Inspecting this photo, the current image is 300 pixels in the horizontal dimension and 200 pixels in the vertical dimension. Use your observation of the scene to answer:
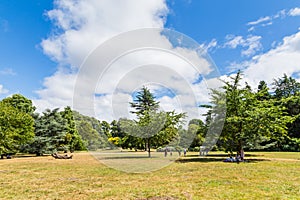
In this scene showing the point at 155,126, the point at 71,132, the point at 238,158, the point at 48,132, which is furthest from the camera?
the point at 71,132

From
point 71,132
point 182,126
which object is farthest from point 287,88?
point 71,132

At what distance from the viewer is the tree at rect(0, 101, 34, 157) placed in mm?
29203

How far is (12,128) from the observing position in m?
30.9

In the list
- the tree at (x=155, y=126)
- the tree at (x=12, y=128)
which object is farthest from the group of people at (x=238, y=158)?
the tree at (x=12, y=128)

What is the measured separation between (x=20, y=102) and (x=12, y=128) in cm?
1533

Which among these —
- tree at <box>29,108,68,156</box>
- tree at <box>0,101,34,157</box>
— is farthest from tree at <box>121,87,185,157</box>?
tree at <box>29,108,68,156</box>

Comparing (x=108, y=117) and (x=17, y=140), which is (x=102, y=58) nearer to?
(x=108, y=117)

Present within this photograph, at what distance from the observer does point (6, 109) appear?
31594 millimetres

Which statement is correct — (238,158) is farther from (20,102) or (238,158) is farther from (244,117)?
(20,102)

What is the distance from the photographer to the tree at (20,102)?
42938mm

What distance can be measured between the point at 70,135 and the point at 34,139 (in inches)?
504

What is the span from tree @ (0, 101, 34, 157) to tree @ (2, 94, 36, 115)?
428 inches

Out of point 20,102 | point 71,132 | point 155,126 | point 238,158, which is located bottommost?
point 238,158

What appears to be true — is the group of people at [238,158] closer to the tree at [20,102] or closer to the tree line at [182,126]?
the tree line at [182,126]
